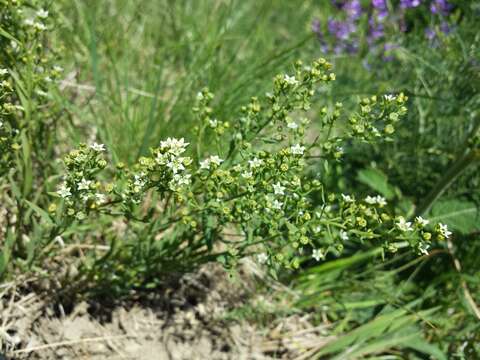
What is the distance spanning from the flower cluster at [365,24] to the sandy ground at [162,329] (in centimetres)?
195

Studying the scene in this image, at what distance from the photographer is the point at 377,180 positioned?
304 cm

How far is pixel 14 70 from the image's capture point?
2283 millimetres

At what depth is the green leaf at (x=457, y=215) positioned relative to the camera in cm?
288

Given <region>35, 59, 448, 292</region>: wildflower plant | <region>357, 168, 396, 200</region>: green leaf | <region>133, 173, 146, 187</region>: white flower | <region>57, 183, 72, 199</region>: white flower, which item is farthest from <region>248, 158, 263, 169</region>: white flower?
<region>357, 168, 396, 200</region>: green leaf

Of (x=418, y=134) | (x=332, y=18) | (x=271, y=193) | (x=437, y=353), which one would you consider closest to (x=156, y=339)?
(x=271, y=193)

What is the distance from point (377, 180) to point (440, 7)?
139 cm

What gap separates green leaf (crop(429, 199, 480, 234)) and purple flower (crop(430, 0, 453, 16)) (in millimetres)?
1225

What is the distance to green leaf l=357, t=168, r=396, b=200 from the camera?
2.98 metres

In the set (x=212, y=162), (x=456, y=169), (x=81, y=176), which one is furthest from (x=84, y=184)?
(x=456, y=169)

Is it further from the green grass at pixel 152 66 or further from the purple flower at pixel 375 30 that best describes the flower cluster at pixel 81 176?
the purple flower at pixel 375 30

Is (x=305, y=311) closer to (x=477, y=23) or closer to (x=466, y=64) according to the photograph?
(x=466, y=64)

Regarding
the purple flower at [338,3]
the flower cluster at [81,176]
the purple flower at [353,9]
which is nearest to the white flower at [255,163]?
the flower cluster at [81,176]

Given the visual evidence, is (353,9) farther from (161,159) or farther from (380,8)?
(161,159)

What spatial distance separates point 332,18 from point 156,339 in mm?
2869
